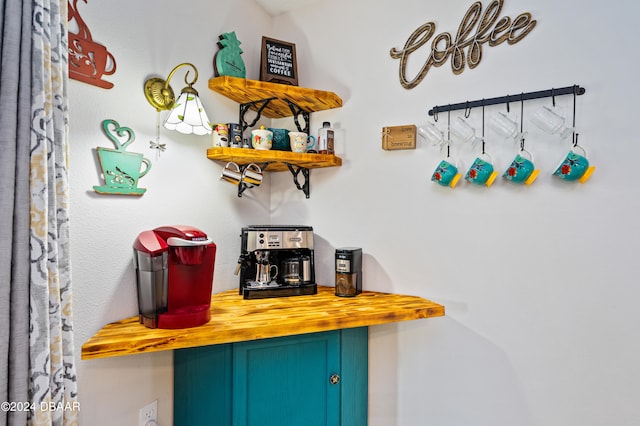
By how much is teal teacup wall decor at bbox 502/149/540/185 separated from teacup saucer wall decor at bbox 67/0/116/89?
5.33 feet

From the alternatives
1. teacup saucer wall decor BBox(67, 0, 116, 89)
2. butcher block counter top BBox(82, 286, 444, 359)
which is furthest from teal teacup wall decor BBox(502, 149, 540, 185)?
teacup saucer wall decor BBox(67, 0, 116, 89)

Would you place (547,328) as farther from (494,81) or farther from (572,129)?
(494,81)

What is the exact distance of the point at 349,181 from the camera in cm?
200

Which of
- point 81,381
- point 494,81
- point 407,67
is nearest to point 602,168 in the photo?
point 494,81

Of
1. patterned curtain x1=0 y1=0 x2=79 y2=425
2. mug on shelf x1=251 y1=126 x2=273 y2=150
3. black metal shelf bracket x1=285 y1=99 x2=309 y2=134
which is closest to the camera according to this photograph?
patterned curtain x1=0 y1=0 x2=79 y2=425

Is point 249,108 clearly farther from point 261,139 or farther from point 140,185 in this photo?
point 140,185

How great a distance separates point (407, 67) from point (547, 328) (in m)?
1.35

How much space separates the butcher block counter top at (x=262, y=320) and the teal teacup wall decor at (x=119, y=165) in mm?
501

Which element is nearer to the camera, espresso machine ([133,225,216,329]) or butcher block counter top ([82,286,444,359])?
butcher block counter top ([82,286,444,359])

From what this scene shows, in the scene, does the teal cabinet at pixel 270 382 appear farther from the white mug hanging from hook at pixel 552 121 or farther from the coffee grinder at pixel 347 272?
the white mug hanging from hook at pixel 552 121

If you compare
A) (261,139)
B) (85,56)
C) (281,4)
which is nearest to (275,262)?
(261,139)

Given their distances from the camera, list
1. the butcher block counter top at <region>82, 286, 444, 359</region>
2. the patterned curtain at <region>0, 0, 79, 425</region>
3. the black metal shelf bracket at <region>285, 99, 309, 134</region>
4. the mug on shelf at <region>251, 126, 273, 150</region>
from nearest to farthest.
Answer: the patterned curtain at <region>0, 0, 79, 425</region>, the butcher block counter top at <region>82, 286, 444, 359</region>, the mug on shelf at <region>251, 126, 273, 150</region>, the black metal shelf bracket at <region>285, 99, 309, 134</region>

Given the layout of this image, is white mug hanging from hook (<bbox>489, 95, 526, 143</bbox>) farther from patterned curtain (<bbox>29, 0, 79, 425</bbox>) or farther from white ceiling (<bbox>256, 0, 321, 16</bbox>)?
patterned curtain (<bbox>29, 0, 79, 425</bbox>)

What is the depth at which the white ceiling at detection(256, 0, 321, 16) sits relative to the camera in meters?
2.07
